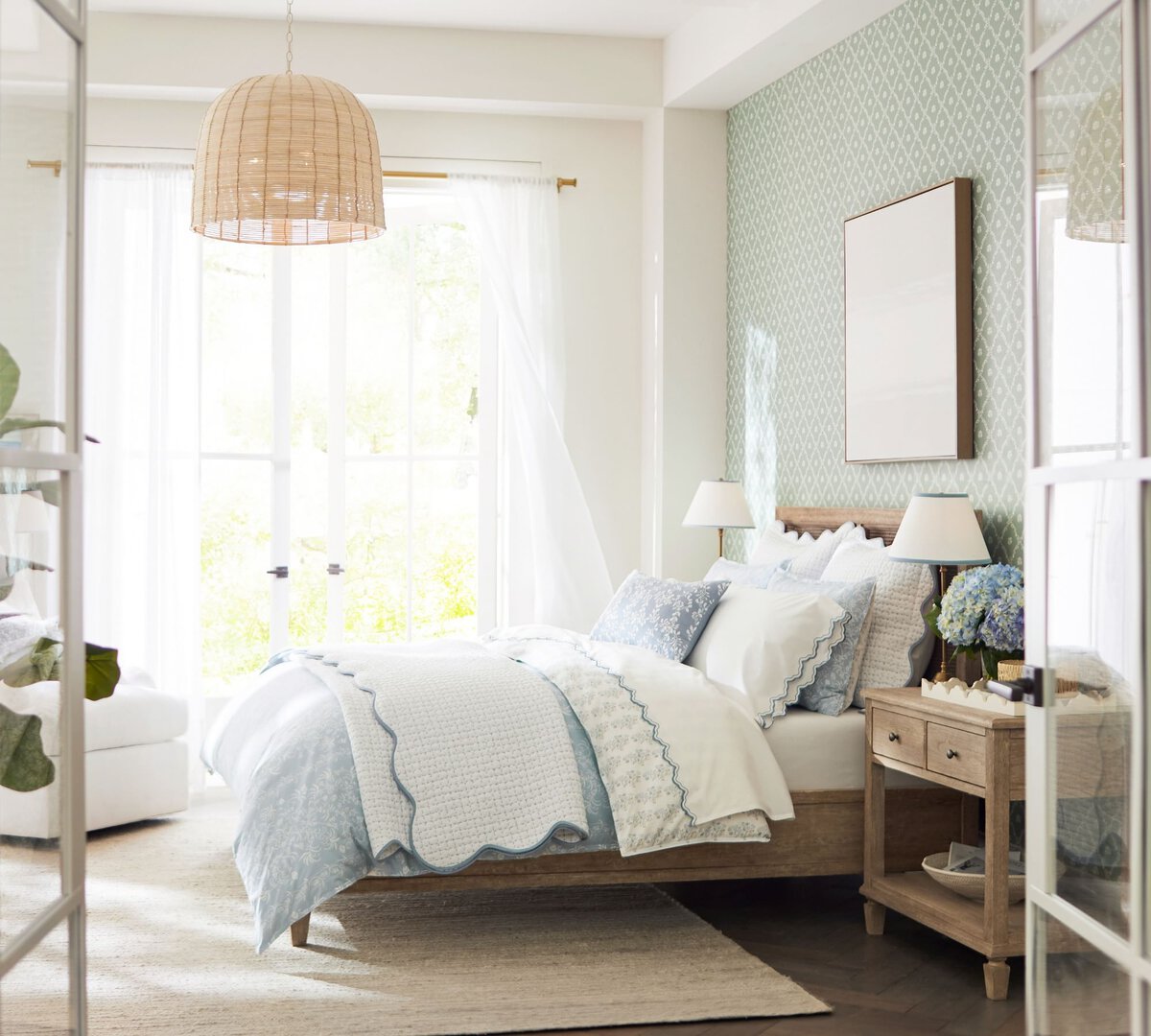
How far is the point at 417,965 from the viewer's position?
3.21m

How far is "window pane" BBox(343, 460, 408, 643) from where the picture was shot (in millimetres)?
5773

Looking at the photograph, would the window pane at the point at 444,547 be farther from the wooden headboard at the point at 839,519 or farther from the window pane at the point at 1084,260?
the window pane at the point at 1084,260

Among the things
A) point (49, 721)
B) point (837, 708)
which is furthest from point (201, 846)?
point (49, 721)

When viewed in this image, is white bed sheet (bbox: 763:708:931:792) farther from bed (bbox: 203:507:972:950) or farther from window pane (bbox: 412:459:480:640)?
window pane (bbox: 412:459:480:640)

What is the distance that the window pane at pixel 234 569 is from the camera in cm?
Result: 566

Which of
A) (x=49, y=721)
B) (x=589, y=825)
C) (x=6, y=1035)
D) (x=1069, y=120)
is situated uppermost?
(x=1069, y=120)

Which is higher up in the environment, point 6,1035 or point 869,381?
point 869,381

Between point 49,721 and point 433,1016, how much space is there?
1.62 metres

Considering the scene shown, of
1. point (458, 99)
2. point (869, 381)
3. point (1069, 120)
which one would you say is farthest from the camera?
point (458, 99)

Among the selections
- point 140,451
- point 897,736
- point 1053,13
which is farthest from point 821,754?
point 140,451

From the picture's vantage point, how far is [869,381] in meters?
4.40

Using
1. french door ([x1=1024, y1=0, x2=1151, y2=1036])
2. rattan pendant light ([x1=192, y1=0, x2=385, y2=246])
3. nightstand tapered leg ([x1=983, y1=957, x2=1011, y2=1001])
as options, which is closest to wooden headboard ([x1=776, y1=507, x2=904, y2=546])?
nightstand tapered leg ([x1=983, y1=957, x2=1011, y2=1001])

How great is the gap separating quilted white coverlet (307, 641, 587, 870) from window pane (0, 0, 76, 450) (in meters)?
1.79

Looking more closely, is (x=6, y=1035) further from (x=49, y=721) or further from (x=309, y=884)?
(x=309, y=884)
